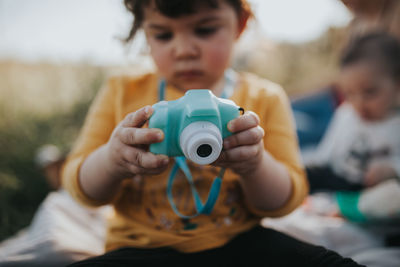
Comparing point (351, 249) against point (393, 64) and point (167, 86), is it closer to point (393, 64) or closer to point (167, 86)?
point (167, 86)

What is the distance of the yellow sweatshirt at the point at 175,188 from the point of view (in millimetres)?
785

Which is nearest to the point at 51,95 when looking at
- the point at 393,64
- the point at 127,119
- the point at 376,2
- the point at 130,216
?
the point at 130,216

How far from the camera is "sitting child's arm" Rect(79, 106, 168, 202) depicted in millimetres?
525

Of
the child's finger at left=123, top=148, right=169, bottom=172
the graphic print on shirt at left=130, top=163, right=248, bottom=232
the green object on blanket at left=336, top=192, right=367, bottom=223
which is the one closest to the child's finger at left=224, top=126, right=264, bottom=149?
the child's finger at left=123, top=148, right=169, bottom=172

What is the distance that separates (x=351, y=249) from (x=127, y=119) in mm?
991

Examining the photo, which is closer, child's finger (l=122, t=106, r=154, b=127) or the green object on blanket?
child's finger (l=122, t=106, r=154, b=127)

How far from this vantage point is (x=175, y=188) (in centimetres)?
79

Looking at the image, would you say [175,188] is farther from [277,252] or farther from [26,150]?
[26,150]

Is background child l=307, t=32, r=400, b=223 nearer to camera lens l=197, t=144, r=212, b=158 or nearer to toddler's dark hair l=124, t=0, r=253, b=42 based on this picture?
toddler's dark hair l=124, t=0, r=253, b=42

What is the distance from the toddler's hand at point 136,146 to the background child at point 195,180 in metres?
0.05

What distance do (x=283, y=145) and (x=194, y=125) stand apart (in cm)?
47

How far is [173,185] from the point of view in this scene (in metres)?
0.79

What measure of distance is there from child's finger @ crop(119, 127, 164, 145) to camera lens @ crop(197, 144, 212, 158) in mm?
78

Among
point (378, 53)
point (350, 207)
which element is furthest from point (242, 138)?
point (378, 53)
